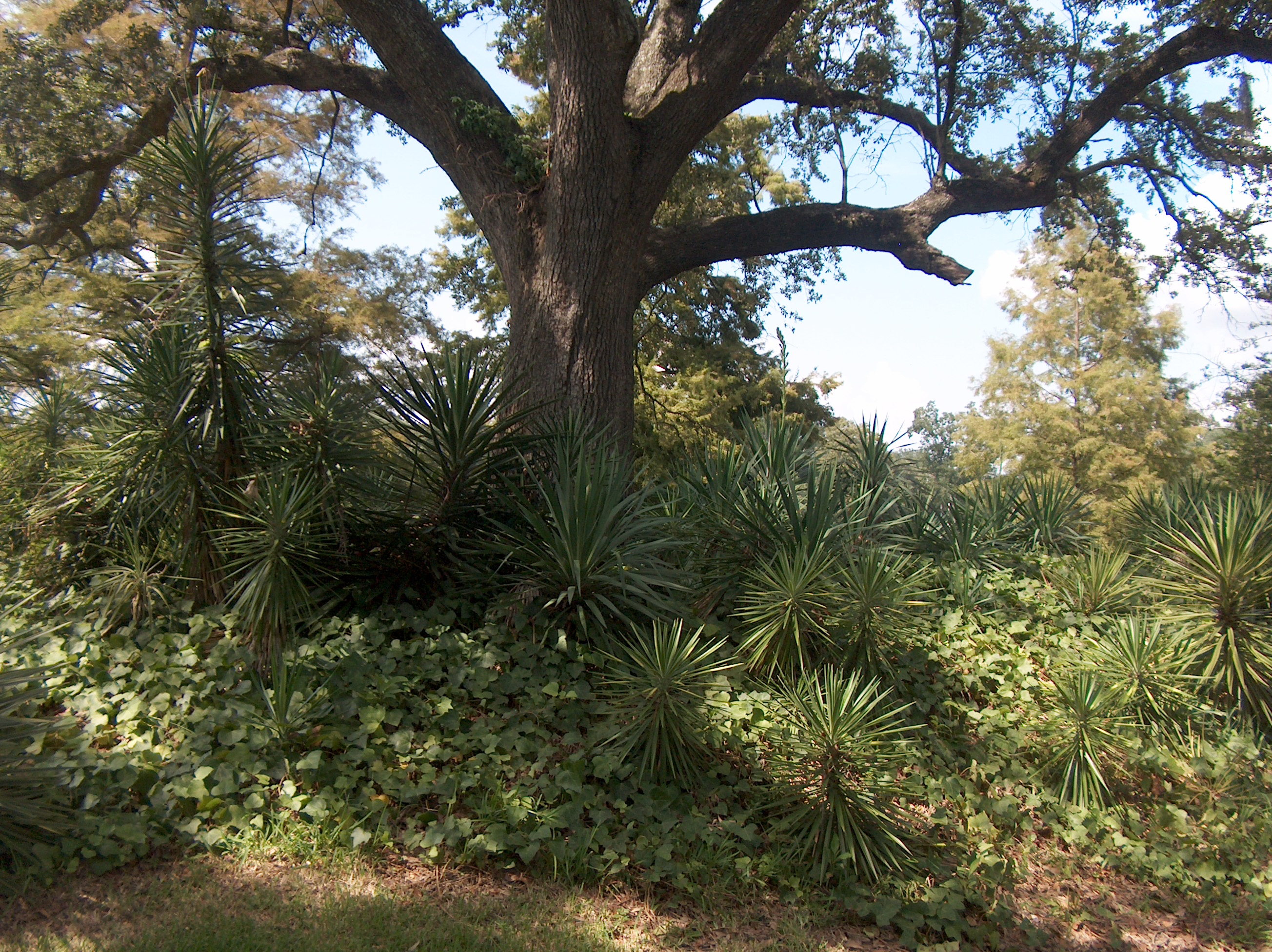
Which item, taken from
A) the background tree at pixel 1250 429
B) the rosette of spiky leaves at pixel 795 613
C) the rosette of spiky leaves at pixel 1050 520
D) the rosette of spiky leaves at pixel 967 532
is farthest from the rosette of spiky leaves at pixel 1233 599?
the background tree at pixel 1250 429

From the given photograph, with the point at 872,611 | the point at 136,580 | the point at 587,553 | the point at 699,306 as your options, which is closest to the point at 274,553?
the point at 136,580

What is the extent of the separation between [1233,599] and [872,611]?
3316 mm

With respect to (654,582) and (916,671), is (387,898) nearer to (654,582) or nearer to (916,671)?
(654,582)

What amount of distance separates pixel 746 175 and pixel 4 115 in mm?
15876

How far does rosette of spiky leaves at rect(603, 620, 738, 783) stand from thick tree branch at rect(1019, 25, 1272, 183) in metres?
9.31

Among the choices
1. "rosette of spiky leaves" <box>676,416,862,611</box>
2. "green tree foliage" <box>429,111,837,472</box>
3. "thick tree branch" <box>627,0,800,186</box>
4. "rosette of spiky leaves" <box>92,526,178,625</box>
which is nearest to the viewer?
"rosette of spiky leaves" <box>92,526,178,625</box>

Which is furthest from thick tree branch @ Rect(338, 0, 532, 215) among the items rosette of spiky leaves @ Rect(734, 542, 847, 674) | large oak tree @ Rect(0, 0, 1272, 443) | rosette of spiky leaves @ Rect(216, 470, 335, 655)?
rosette of spiky leaves @ Rect(734, 542, 847, 674)

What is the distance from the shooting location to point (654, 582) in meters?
5.32

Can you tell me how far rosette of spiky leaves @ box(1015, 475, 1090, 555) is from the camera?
914 centimetres

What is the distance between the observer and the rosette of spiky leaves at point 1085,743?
5770 mm

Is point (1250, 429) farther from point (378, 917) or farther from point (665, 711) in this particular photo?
point (378, 917)

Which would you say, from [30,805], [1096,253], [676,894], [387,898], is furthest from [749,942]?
[1096,253]

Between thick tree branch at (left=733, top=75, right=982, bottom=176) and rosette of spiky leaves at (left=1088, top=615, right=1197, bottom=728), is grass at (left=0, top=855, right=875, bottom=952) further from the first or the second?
thick tree branch at (left=733, top=75, right=982, bottom=176)

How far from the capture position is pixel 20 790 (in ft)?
12.6
